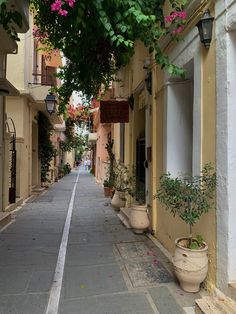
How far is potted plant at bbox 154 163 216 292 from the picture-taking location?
3.96m

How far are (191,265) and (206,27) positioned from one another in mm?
2744

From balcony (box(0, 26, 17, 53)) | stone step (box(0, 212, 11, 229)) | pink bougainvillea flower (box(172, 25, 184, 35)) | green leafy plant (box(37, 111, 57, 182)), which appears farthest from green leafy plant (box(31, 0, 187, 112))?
green leafy plant (box(37, 111, 57, 182))

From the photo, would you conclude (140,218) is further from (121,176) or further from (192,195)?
(121,176)

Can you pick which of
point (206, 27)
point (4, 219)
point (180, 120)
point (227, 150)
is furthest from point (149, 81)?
point (4, 219)

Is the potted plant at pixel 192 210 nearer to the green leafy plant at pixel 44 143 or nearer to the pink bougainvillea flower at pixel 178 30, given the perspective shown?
the pink bougainvillea flower at pixel 178 30

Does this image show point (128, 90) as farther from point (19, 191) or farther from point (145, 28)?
point (145, 28)

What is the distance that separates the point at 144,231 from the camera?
724 centimetres

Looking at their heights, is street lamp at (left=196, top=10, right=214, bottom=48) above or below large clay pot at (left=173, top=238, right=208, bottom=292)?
above

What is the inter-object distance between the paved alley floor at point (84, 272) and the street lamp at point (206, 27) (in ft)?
9.85

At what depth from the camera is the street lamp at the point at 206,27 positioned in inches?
161

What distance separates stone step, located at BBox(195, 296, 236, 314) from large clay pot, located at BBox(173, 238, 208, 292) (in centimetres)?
38

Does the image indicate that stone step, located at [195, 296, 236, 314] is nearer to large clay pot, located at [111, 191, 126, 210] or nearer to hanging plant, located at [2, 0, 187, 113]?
hanging plant, located at [2, 0, 187, 113]

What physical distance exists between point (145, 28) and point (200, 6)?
795mm

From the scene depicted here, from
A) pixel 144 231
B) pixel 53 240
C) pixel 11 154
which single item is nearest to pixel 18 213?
pixel 11 154
